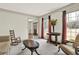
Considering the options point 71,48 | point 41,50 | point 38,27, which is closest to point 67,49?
point 71,48

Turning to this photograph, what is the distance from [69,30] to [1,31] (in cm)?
133

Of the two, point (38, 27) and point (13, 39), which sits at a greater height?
point (38, 27)

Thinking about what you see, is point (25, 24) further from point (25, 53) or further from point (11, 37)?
point (25, 53)

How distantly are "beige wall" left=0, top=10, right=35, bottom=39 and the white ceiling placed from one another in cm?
10

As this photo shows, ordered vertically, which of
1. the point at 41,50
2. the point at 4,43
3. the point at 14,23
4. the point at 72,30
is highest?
the point at 14,23

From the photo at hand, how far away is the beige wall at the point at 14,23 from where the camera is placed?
2291 mm

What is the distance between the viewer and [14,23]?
93.6 inches

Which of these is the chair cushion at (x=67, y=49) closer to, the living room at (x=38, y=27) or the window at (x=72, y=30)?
the living room at (x=38, y=27)

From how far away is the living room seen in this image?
226 centimetres

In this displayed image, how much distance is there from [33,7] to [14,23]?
0.49 metres

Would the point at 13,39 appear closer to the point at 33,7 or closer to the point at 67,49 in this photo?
the point at 33,7

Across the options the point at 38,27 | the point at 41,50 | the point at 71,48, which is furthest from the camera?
the point at 38,27
